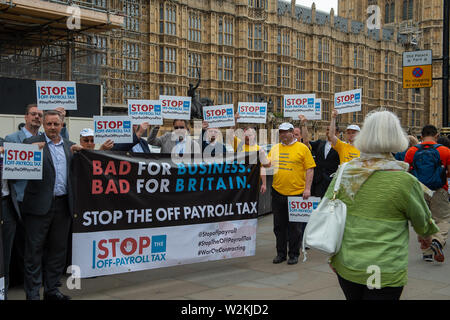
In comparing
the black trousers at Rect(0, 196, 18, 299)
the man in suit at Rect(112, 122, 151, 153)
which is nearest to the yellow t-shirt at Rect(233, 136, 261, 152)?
the man in suit at Rect(112, 122, 151, 153)

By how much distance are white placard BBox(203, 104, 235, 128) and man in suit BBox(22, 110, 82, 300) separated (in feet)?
10.5

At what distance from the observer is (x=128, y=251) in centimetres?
518

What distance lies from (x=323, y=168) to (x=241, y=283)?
8.95ft

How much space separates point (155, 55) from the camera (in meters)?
37.8

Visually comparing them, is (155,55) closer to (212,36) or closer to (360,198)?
(212,36)

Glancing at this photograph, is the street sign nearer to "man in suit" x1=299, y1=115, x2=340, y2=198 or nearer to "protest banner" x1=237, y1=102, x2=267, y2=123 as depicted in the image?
"protest banner" x1=237, y1=102, x2=267, y2=123

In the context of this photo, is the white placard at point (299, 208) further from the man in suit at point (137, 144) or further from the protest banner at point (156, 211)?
the man in suit at point (137, 144)

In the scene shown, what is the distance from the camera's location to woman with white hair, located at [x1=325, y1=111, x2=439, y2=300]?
8.53 ft

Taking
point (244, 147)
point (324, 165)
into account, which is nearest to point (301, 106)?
point (324, 165)

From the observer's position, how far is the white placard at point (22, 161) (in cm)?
425

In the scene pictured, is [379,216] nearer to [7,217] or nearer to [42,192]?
[42,192]

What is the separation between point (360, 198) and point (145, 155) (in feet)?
Result: 10.5
